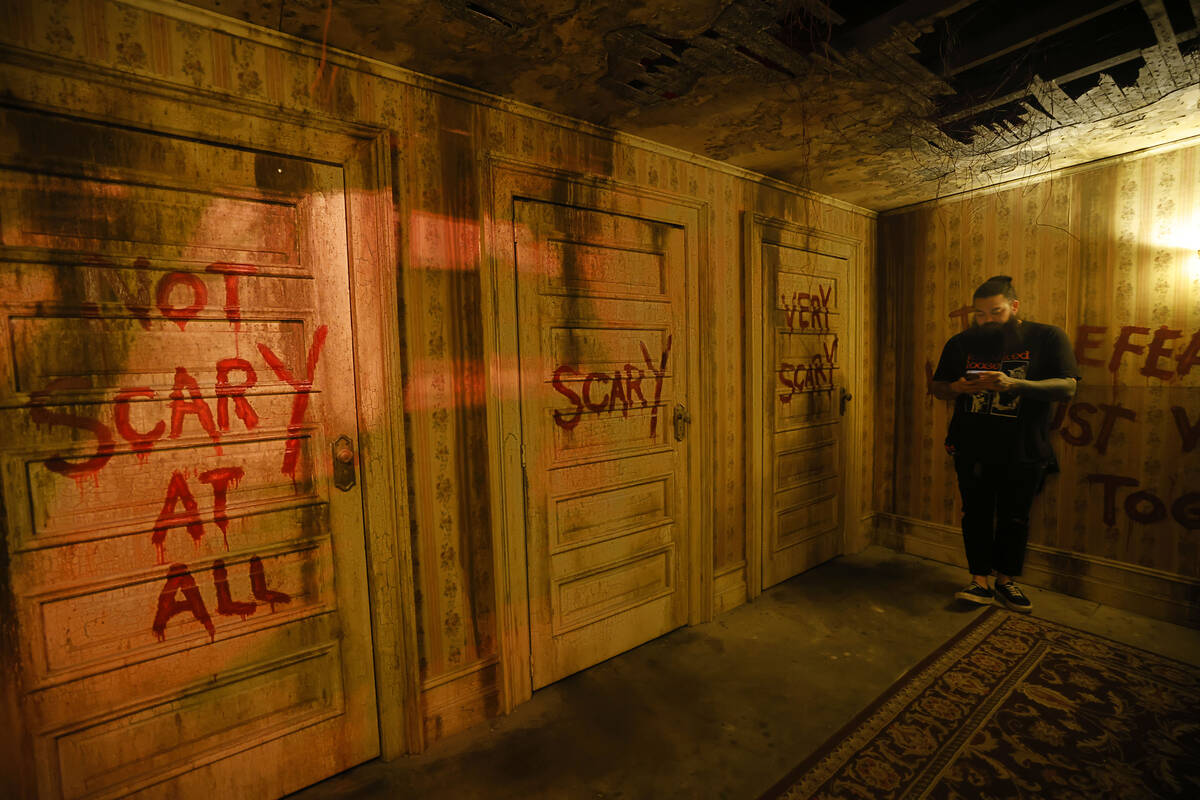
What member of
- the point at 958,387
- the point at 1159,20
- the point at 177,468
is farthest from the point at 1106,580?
the point at 177,468

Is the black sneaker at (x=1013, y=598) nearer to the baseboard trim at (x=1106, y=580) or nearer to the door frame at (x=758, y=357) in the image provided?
the baseboard trim at (x=1106, y=580)

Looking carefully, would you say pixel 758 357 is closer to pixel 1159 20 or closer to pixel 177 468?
pixel 1159 20

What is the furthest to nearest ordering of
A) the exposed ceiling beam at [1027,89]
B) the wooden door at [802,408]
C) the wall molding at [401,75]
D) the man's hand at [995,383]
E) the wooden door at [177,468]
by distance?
the wooden door at [802,408]
the man's hand at [995,383]
the exposed ceiling beam at [1027,89]
the wall molding at [401,75]
the wooden door at [177,468]

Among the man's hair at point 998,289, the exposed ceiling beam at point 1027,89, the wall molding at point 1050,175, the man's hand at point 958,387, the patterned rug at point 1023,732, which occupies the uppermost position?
the exposed ceiling beam at point 1027,89

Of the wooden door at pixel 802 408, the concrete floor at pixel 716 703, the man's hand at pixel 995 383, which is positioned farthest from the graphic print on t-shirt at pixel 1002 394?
the concrete floor at pixel 716 703

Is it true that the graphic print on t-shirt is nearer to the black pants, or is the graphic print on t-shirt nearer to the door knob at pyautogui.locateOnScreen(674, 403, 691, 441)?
the black pants

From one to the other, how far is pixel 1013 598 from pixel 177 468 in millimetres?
4123

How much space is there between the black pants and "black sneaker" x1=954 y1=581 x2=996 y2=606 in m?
0.09

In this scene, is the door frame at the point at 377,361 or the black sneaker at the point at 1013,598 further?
the black sneaker at the point at 1013,598

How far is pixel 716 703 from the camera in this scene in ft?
7.22

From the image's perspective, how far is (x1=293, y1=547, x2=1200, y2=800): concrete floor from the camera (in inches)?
70.4

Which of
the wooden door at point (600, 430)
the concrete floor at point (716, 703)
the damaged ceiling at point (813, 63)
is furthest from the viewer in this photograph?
the wooden door at point (600, 430)

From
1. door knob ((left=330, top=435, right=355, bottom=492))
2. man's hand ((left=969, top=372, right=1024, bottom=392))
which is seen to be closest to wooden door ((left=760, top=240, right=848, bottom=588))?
man's hand ((left=969, top=372, right=1024, bottom=392))

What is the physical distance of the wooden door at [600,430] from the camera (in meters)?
2.27
